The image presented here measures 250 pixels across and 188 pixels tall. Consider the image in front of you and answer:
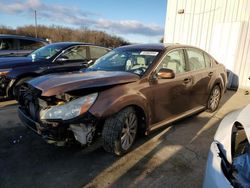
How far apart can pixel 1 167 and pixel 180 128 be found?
2.99 metres

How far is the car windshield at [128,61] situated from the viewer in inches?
149

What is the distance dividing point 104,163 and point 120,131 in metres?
0.49

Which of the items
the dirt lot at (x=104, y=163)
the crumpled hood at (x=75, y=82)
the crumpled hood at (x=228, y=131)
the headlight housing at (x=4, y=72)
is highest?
the crumpled hood at (x=75, y=82)

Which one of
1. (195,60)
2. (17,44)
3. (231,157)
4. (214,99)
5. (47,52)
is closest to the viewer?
(231,157)

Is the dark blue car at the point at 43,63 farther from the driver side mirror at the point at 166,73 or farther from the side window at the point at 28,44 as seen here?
the driver side mirror at the point at 166,73

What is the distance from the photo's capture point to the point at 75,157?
10.9 ft

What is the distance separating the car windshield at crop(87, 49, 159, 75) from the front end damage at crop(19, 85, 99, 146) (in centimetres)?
118

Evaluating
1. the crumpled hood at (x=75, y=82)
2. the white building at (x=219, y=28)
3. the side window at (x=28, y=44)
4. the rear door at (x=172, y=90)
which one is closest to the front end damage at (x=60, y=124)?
the crumpled hood at (x=75, y=82)

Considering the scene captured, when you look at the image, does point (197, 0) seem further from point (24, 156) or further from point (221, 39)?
point (24, 156)

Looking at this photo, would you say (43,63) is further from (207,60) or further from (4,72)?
(207,60)

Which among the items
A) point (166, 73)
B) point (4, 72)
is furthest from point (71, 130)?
point (4, 72)

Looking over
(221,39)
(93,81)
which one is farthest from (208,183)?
(221,39)

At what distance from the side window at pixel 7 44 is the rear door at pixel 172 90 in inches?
279

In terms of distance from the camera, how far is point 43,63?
611 centimetres
